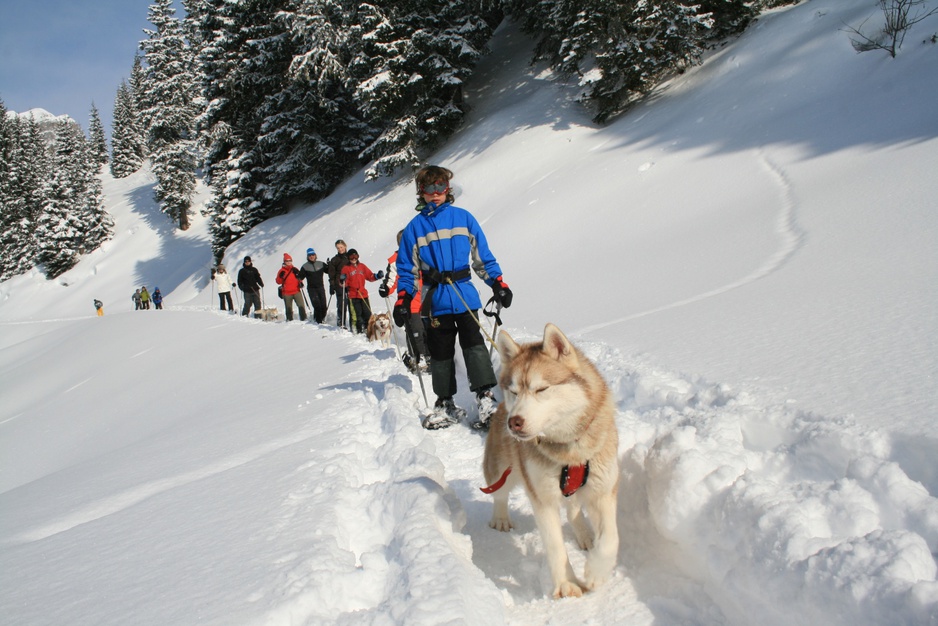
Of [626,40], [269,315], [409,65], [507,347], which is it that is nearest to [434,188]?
[507,347]

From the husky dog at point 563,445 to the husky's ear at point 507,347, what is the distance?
3cm

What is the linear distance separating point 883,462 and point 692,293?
4200 mm

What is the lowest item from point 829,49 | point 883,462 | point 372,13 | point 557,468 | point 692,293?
point 692,293

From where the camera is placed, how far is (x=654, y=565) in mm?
2570

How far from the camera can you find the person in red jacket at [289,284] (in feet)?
47.8

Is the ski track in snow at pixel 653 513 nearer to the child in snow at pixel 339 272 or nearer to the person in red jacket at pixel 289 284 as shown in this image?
the child in snow at pixel 339 272

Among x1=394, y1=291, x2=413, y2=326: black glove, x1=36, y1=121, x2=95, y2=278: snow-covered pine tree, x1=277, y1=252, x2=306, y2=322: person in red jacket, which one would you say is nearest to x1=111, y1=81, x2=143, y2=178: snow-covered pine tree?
x1=36, y1=121, x2=95, y2=278: snow-covered pine tree

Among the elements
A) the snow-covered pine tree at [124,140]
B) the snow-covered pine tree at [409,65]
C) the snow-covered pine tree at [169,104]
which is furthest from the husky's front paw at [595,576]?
the snow-covered pine tree at [124,140]

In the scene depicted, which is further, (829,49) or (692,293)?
(829,49)

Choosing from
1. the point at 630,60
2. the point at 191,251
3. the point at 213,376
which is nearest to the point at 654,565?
the point at 213,376

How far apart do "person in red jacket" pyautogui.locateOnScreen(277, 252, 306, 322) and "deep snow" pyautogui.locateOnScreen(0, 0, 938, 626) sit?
3387mm

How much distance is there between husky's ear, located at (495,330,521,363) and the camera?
2.74 meters

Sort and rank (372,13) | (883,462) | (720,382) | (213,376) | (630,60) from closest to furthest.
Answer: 1. (883,462)
2. (720,382)
3. (213,376)
4. (630,60)
5. (372,13)

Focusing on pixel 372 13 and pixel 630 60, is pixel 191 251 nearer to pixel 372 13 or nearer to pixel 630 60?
pixel 372 13
